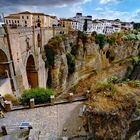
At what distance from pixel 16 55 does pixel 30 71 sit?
670 centimetres

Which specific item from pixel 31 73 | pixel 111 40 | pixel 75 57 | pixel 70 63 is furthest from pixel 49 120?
pixel 111 40

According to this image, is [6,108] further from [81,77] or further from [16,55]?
[81,77]

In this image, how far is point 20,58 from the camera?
83.6 feet

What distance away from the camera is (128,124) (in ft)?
32.4

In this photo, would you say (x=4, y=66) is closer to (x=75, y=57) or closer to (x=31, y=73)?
(x=31, y=73)

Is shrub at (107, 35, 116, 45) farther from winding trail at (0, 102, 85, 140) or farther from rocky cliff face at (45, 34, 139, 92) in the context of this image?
winding trail at (0, 102, 85, 140)

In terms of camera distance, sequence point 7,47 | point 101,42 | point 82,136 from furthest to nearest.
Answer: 1. point 101,42
2. point 7,47
3. point 82,136

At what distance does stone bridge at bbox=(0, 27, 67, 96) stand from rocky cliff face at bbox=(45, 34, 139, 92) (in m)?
1.82

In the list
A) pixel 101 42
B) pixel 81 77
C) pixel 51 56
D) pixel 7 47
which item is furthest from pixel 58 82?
pixel 101 42

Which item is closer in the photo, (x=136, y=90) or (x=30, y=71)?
(x=136, y=90)

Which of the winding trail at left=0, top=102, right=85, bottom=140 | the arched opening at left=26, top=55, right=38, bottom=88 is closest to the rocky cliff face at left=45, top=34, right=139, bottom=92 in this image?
the arched opening at left=26, top=55, right=38, bottom=88

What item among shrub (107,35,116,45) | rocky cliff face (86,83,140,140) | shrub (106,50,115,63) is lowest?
shrub (106,50,115,63)

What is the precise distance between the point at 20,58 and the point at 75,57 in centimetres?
1513

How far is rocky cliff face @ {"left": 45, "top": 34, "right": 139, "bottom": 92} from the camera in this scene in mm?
33500
